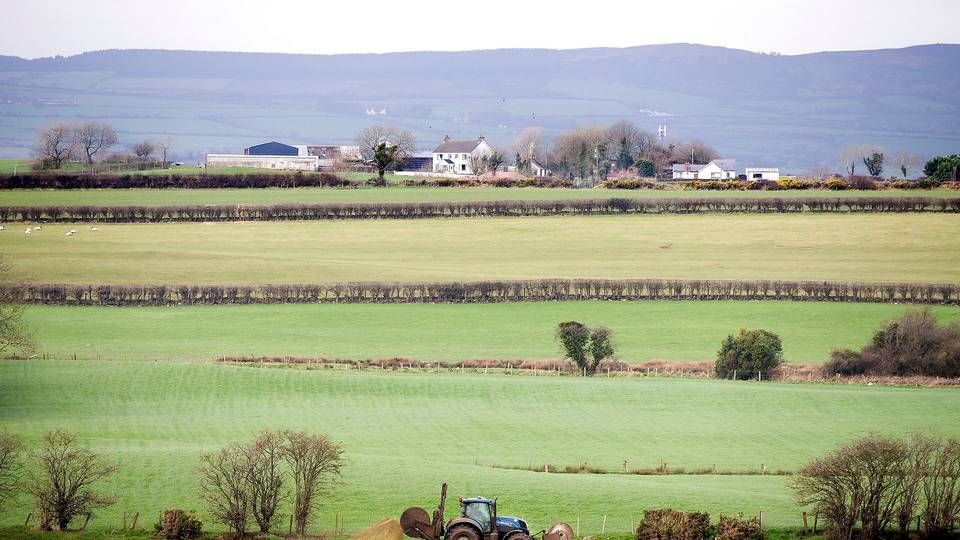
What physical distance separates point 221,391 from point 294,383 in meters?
3.15

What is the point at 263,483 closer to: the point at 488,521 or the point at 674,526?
the point at 488,521

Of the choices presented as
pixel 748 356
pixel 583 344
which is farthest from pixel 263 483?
pixel 748 356

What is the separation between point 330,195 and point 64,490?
86564 mm

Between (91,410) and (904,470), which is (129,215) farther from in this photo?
(904,470)

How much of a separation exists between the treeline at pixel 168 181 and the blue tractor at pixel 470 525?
325ft

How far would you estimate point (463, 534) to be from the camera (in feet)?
91.5

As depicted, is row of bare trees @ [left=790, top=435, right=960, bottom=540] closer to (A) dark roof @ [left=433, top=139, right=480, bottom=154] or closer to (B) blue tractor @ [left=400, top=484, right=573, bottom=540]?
(B) blue tractor @ [left=400, top=484, right=573, bottom=540]

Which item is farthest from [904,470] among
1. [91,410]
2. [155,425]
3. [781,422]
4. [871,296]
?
[871,296]

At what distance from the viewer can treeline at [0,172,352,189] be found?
120500 mm

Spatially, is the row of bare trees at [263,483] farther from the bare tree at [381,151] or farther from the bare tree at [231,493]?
the bare tree at [381,151]

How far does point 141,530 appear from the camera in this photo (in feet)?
107

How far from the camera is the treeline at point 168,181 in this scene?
120500mm

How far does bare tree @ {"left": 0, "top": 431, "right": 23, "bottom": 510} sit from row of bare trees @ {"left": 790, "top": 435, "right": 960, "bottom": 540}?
20.1 m

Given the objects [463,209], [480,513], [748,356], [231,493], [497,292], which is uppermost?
[463,209]
